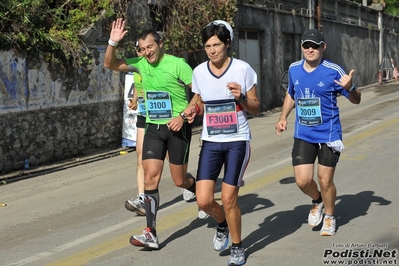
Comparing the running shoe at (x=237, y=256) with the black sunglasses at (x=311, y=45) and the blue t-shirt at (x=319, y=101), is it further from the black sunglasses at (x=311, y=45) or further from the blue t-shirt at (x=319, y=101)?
the black sunglasses at (x=311, y=45)

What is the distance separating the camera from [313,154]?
6949mm

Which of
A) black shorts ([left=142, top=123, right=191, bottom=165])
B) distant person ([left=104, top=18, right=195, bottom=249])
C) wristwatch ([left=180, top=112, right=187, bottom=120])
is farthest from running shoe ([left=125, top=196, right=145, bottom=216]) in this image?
wristwatch ([left=180, top=112, right=187, bottom=120])

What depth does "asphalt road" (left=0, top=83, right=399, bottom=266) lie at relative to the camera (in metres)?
6.42

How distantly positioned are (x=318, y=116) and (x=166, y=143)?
1.49 meters

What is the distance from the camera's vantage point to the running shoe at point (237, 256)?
5.99m

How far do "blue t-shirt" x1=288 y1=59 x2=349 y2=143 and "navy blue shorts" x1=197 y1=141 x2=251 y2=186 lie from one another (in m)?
1.03

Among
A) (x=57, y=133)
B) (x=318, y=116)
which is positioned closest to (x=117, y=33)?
(x=318, y=116)

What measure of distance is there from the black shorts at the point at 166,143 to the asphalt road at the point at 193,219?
2.68 feet

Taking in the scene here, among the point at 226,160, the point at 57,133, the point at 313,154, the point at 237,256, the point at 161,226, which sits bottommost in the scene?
the point at 161,226

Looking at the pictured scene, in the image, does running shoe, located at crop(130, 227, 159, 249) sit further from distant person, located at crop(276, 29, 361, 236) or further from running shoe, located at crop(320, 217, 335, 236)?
running shoe, located at crop(320, 217, 335, 236)

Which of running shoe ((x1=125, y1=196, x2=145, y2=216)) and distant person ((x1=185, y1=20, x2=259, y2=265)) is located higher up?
distant person ((x1=185, y1=20, x2=259, y2=265))

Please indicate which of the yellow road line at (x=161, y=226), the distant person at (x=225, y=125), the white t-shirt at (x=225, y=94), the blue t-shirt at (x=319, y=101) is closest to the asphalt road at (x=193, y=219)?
the yellow road line at (x=161, y=226)

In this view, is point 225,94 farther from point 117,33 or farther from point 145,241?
point 145,241

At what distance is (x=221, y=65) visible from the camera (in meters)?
6.11
